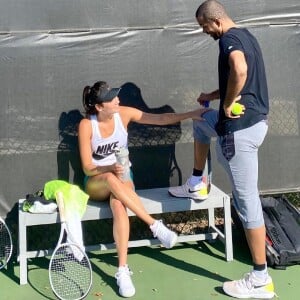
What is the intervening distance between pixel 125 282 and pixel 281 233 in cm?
124

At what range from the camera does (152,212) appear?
4.00 meters

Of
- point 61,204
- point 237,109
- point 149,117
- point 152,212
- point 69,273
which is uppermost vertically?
point 237,109

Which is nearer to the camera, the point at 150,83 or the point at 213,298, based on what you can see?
the point at 213,298

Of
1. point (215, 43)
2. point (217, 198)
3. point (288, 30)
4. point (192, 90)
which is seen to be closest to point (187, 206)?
point (217, 198)

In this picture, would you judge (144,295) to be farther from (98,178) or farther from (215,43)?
(215,43)

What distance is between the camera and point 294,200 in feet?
17.3

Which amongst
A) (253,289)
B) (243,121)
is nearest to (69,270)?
(253,289)

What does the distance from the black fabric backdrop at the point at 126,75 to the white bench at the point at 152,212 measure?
0.32m

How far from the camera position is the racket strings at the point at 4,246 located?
400 centimetres

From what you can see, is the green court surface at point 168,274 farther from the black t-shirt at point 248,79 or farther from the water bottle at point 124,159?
the black t-shirt at point 248,79

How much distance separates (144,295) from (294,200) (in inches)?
87.9

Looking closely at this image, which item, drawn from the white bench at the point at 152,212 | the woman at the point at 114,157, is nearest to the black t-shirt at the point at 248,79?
the woman at the point at 114,157

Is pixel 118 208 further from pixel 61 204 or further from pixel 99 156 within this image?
pixel 99 156

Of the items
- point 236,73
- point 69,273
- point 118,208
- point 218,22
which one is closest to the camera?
point 236,73
